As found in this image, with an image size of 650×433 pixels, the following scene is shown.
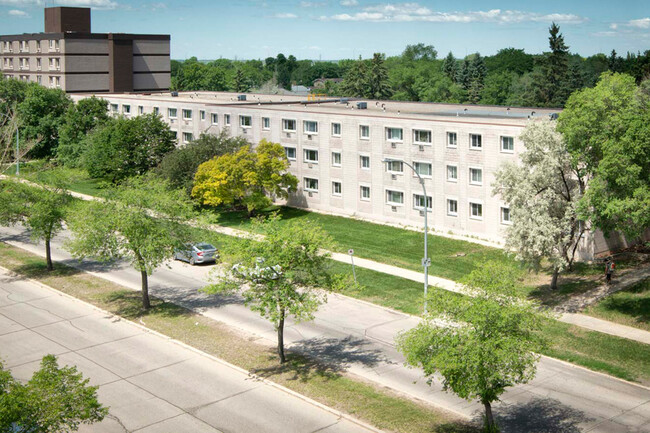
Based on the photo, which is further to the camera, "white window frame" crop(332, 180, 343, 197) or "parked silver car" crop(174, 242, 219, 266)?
"white window frame" crop(332, 180, 343, 197)

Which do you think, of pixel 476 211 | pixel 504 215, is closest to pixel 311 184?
pixel 476 211

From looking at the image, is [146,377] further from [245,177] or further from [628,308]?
[245,177]

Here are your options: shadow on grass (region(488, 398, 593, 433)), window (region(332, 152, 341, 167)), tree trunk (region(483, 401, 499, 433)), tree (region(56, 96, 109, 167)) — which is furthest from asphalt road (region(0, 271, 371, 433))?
tree (region(56, 96, 109, 167))

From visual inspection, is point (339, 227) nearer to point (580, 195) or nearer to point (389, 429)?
point (580, 195)

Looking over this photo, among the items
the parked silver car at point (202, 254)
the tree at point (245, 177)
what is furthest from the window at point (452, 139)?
the parked silver car at point (202, 254)

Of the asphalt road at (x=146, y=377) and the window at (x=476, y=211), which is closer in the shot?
the asphalt road at (x=146, y=377)

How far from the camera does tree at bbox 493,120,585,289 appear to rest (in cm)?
3781

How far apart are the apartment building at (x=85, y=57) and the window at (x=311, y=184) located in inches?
2117

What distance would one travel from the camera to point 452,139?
5306 cm

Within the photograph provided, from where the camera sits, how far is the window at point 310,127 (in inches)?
2458

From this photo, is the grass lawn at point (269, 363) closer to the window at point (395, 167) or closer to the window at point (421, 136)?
the window at point (395, 167)

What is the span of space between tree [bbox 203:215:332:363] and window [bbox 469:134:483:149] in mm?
24522

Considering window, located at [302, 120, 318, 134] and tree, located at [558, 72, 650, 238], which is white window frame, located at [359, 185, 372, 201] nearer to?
window, located at [302, 120, 318, 134]

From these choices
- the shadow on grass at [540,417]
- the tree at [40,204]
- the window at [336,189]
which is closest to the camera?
the shadow on grass at [540,417]
